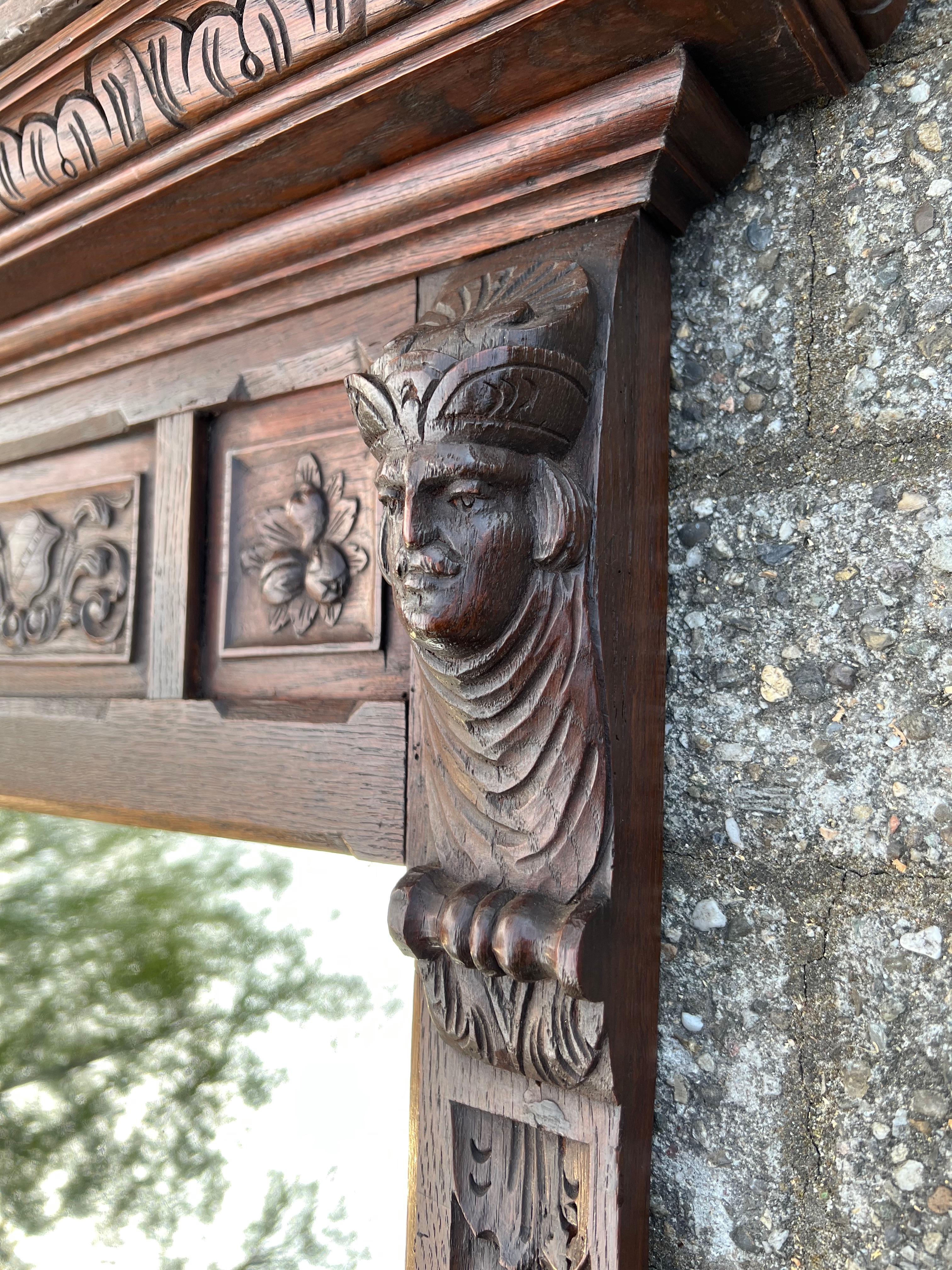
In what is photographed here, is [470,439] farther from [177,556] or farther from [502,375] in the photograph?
[177,556]

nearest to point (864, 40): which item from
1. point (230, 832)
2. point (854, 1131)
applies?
point (854, 1131)

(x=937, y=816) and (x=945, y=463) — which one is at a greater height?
(x=945, y=463)

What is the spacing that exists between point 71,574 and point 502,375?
0.75 meters

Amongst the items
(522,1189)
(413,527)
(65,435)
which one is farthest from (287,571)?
(522,1189)

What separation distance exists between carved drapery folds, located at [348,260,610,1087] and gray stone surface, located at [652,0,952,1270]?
102 mm

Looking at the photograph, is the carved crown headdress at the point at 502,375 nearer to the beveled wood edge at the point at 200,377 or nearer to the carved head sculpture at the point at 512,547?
the carved head sculpture at the point at 512,547

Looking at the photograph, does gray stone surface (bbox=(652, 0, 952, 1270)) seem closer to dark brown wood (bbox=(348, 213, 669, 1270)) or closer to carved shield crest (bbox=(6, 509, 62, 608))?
dark brown wood (bbox=(348, 213, 669, 1270))

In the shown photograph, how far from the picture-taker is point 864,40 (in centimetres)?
51

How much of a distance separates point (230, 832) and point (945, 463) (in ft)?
2.25

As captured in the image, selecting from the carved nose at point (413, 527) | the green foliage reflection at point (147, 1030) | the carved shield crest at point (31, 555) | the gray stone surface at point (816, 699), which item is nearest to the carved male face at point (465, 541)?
the carved nose at point (413, 527)

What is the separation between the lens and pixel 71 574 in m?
1.02

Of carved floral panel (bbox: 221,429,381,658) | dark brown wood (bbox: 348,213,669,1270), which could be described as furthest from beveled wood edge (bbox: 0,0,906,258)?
carved floral panel (bbox: 221,429,381,658)

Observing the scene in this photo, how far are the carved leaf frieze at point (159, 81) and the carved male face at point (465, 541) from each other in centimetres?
30

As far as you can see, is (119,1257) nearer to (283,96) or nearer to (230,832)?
(230,832)
